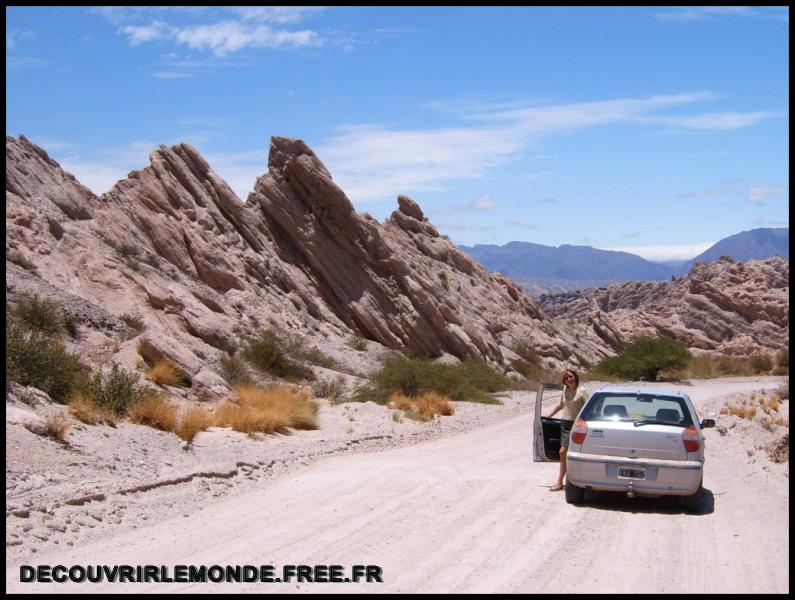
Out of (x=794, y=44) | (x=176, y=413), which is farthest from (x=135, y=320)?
(x=794, y=44)

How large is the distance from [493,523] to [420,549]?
1.68m

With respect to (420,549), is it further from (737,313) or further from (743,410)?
(737,313)

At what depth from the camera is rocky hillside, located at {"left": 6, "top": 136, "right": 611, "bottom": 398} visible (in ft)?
99.6

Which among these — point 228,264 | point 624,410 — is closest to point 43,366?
point 624,410

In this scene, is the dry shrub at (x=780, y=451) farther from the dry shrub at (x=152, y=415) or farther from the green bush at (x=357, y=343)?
the green bush at (x=357, y=343)

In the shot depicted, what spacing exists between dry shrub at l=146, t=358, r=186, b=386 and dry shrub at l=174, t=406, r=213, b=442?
2.00 m

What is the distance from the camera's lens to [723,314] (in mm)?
74875

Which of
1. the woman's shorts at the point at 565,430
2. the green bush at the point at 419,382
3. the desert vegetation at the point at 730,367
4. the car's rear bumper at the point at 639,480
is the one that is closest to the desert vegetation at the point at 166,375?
the green bush at the point at 419,382

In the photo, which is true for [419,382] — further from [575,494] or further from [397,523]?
[397,523]

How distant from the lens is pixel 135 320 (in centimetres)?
2723

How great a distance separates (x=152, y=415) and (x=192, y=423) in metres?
0.79

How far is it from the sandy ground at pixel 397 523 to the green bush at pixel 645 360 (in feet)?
121

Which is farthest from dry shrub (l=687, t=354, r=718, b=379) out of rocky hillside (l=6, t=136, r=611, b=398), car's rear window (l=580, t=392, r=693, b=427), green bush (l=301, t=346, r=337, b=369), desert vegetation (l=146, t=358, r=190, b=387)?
car's rear window (l=580, t=392, r=693, b=427)

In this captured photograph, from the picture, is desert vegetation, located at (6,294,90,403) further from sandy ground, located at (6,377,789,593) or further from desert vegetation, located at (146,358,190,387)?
sandy ground, located at (6,377,789,593)
